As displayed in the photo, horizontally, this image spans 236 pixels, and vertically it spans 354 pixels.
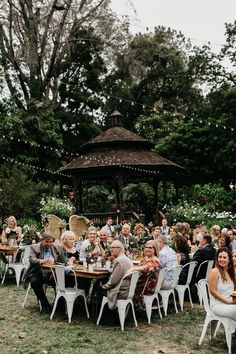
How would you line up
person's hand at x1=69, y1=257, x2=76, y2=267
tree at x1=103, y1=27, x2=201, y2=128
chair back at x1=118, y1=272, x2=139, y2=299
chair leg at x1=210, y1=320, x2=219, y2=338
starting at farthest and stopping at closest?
tree at x1=103, y1=27, x2=201, y2=128, person's hand at x1=69, y1=257, x2=76, y2=267, chair back at x1=118, y1=272, x2=139, y2=299, chair leg at x1=210, y1=320, x2=219, y2=338

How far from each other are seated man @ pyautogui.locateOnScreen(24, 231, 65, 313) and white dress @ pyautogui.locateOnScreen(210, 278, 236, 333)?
304cm

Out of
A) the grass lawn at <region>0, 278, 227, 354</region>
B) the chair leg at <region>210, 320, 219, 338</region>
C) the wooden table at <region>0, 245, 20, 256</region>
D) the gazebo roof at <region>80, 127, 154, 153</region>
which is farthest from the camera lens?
the gazebo roof at <region>80, 127, 154, 153</region>

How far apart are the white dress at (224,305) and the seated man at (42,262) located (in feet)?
9.99

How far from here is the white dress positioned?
20.6ft

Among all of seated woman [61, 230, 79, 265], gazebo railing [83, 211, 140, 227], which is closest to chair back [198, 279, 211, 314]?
seated woman [61, 230, 79, 265]

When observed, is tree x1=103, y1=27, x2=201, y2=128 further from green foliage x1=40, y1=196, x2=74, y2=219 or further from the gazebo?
green foliage x1=40, y1=196, x2=74, y2=219

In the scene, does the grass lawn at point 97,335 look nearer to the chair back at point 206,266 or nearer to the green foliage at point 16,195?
the chair back at point 206,266

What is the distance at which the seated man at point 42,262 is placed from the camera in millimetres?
8570

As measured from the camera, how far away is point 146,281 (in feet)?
25.9

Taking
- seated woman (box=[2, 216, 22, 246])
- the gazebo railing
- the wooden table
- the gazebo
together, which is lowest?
the wooden table

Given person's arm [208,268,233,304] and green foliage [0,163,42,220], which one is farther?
green foliage [0,163,42,220]

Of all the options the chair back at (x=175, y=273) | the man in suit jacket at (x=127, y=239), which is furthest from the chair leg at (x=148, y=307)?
the man in suit jacket at (x=127, y=239)

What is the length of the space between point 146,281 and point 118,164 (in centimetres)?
1362

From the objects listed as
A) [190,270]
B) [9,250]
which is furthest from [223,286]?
[9,250]
